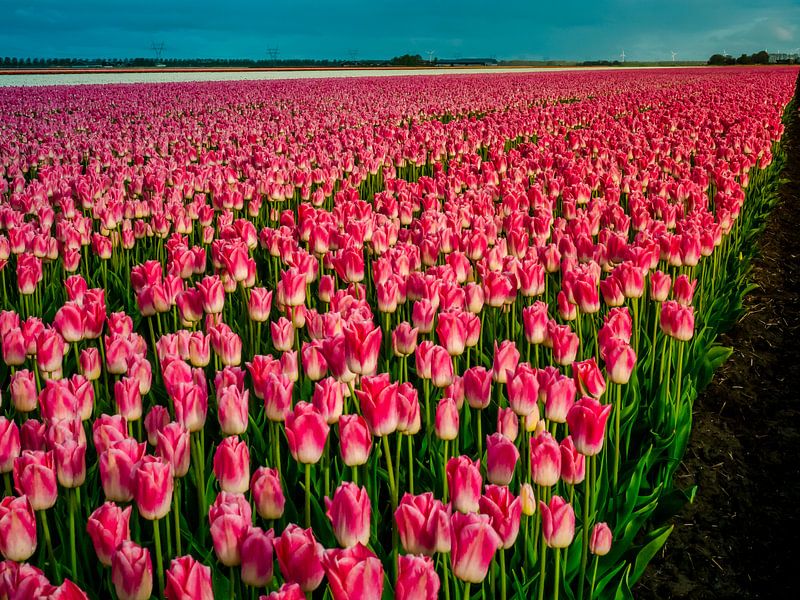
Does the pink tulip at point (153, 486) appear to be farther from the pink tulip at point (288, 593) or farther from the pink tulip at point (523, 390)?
the pink tulip at point (523, 390)

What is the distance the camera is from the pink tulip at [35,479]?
175cm

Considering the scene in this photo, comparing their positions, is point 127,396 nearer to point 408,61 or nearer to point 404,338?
point 404,338

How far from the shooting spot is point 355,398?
9.26ft

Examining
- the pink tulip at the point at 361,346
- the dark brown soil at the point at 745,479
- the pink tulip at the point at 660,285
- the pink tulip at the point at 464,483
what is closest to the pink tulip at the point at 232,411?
the pink tulip at the point at 361,346

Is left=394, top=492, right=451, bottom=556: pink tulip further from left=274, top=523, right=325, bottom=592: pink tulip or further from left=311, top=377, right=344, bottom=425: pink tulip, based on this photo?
left=311, top=377, right=344, bottom=425: pink tulip

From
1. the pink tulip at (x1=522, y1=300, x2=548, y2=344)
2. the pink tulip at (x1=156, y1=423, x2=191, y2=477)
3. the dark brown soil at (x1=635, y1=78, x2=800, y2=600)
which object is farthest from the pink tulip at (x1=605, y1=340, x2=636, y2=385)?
the pink tulip at (x1=156, y1=423, x2=191, y2=477)

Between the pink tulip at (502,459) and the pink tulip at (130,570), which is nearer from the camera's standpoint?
the pink tulip at (130,570)

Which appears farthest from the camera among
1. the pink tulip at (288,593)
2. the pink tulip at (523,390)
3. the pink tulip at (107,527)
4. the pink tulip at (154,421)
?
the pink tulip at (523,390)

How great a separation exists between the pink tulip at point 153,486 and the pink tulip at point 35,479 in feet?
0.79

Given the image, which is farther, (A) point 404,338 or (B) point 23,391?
(A) point 404,338

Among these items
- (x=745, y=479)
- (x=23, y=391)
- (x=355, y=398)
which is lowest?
(x=745, y=479)

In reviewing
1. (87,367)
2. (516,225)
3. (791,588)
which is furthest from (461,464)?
(516,225)

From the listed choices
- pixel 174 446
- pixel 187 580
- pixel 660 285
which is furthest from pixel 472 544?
pixel 660 285

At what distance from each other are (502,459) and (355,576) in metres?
0.82
